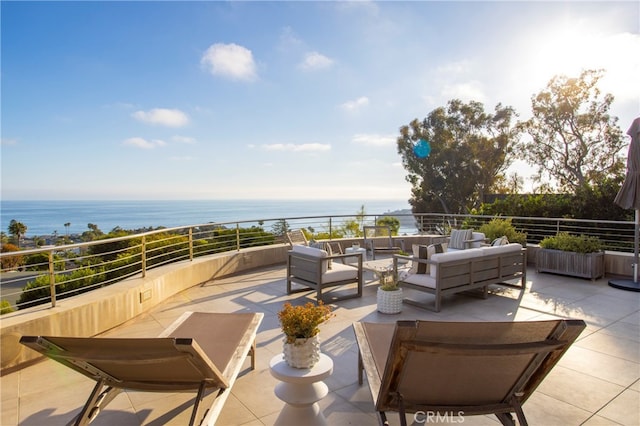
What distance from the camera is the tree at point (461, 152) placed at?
67.4 ft

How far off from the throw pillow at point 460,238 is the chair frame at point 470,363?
571 centimetres

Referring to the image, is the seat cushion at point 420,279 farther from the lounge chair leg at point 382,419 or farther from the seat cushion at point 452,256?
the lounge chair leg at point 382,419

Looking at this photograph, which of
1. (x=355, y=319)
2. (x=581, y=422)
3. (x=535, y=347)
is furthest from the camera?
(x=355, y=319)

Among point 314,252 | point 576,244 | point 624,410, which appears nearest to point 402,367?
point 624,410

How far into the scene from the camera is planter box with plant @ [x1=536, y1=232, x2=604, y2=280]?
6625 mm

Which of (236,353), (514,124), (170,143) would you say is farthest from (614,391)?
(170,143)

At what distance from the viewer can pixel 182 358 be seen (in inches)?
70.5

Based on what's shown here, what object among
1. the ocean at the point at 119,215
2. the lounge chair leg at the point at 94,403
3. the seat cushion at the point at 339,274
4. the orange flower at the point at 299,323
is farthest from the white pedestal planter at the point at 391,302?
the ocean at the point at 119,215

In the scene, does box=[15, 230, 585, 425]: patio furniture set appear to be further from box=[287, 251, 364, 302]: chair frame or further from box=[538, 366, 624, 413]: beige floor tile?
box=[287, 251, 364, 302]: chair frame

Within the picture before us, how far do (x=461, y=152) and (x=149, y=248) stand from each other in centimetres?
1781

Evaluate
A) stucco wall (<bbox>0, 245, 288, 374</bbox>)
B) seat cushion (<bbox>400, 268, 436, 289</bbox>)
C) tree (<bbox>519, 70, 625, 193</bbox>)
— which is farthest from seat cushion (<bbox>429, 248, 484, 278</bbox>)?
tree (<bbox>519, 70, 625, 193</bbox>)

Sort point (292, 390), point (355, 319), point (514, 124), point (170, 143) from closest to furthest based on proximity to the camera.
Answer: point (292, 390) → point (355, 319) → point (514, 124) → point (170, 143)

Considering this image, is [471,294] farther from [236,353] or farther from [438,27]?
[438,27]

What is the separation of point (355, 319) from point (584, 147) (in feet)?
58.2
